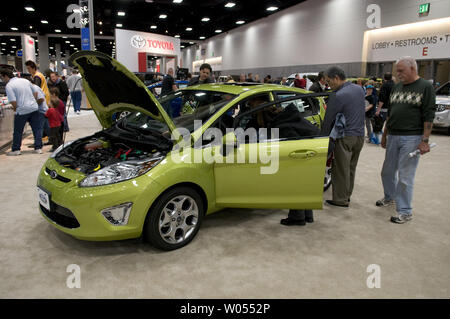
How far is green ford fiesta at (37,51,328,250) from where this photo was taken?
2.64m

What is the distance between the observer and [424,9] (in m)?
13.0

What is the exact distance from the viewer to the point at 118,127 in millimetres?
3660

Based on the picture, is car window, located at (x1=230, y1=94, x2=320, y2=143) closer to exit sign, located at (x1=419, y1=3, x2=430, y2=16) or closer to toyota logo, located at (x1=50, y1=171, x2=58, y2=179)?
toyota logo, located at (x1=50, y1=171, x2=58, y2=179)

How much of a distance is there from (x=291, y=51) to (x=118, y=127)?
62.0ft

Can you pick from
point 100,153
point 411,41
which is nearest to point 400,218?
point 100,153

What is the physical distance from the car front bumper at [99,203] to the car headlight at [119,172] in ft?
0.17

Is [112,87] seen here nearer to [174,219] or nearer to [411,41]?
[174,219]

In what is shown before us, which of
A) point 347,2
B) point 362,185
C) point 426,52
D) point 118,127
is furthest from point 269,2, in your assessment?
point 118,127

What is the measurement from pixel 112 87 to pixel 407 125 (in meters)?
3.03

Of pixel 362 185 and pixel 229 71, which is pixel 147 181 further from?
pixel 229 71

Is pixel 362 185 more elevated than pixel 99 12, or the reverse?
pixel 99 12

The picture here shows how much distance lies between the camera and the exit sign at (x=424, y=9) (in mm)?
12844

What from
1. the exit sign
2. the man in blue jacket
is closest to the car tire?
the man in blue jacket

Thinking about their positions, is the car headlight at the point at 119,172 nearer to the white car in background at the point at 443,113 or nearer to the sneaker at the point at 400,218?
the sneaker at the point at 400,218
